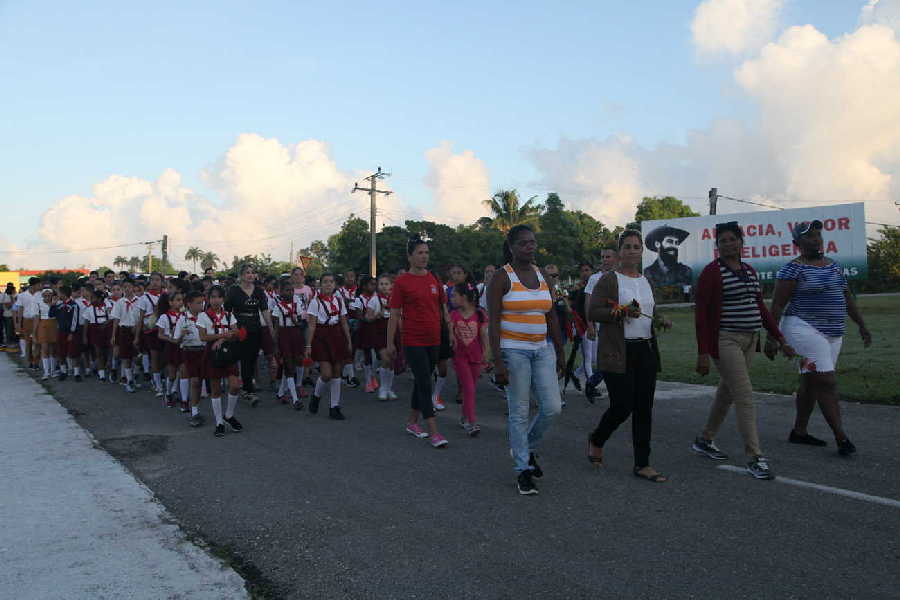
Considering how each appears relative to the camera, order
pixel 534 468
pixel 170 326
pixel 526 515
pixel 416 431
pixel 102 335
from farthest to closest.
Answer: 1. pixel 102 335
2. pixel 170 326
3. pixel 416 431
4. pixel 534 468
5. pixel 526 515

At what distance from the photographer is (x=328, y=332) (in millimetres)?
9336

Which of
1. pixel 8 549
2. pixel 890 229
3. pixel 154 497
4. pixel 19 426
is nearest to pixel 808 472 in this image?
pixel 154 497

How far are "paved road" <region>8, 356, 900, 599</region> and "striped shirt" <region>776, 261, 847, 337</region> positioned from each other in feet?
3.70

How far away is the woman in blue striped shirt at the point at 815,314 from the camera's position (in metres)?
6.31

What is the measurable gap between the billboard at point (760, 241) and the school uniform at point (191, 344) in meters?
21.4

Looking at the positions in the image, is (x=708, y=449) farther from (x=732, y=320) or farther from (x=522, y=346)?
(x=522, y=346)

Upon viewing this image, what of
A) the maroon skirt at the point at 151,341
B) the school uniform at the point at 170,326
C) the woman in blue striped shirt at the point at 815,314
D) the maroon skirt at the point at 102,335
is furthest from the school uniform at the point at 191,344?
the woman in blue striped shirt at the point at 815,314

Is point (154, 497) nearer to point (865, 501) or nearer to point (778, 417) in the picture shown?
point (865, 501)

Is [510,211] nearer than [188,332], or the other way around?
[188,332]

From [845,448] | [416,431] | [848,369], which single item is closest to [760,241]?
[848,369]

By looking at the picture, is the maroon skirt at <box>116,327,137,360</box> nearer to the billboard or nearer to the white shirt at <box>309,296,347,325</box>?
the white shirt at <box>309,296,347,325</box>

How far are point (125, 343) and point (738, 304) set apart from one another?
402 inches

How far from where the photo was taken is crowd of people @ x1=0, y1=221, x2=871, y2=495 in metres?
5.50

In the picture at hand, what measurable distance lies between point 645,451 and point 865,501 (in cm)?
150
